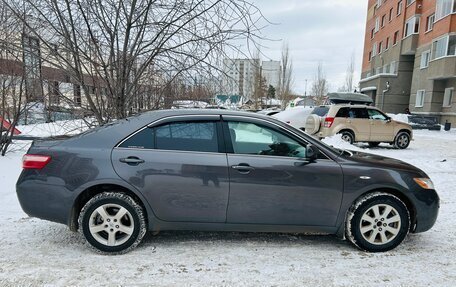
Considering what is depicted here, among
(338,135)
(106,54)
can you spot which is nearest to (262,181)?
(106,54)

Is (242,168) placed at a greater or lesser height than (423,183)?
greater

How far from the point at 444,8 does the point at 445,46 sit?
3066mm

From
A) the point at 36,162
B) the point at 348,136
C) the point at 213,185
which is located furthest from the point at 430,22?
the point at 36,162

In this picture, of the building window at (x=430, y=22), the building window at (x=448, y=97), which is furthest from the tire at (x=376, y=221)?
the building window at (x=430, y=22)

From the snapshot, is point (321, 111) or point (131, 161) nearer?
point (131, 161)

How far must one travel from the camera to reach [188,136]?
11.3 feet

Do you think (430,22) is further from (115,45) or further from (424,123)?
(115,45)

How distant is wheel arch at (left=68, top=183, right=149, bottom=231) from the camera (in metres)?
3.32

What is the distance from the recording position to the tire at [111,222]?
3287 millimetres

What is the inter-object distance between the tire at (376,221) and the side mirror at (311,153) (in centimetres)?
70

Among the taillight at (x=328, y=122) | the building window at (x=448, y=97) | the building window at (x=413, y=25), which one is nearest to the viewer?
the taillight at (x=328, y=122)

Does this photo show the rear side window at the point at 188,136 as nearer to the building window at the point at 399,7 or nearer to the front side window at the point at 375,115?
the front side window at the point at 375,115

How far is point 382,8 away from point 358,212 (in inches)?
1586

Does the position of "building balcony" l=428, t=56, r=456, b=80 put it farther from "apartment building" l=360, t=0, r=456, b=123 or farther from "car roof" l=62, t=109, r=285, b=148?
"car roof" l=62, t=109, r=285, b=148
